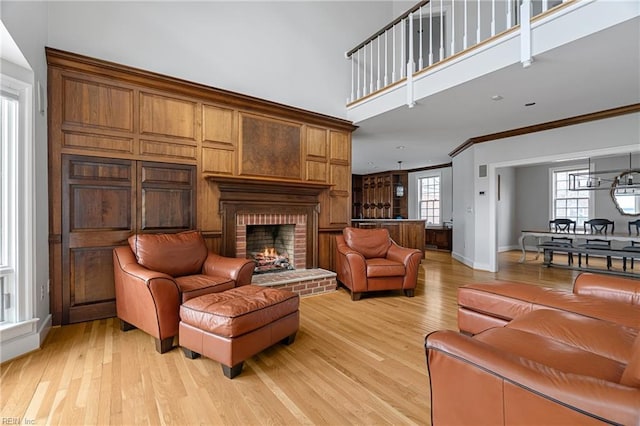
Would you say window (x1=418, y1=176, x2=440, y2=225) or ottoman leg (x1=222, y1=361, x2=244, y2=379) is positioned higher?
window (x1=418, y1=176, x2=440, y2=225)

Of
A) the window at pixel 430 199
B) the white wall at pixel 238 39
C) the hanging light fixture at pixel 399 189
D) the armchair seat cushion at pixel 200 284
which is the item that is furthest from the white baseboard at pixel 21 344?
the window at pixel 430 199

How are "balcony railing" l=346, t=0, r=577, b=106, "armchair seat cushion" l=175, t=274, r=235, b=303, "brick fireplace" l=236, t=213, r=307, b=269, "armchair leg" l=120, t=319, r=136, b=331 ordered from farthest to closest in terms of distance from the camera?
"balcony railing" l=346, t=0, r=577, b=106 → "brick fireplace" l=236, t=213, r=307, b=269 → "armchair leg" l=120, t=319, r=136, b=331 → "armchair seat cushion" l=175, t=274, r=235, b=303

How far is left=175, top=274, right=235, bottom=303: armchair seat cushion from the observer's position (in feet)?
8.20

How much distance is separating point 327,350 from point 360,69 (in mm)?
4637

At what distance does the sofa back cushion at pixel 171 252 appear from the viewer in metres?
2.84

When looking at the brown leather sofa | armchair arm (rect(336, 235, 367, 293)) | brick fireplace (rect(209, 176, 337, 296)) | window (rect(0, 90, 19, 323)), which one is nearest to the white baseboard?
window (rect(0, 90, 19, 323))

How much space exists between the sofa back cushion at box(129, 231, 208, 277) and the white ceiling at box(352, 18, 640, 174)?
10.4 feet

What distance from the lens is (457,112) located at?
14.5ft

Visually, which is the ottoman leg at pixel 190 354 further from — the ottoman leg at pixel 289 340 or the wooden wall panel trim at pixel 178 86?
the wooden wall panel trim at pixel 178 86

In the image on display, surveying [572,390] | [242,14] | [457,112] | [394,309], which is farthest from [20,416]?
[457,112]

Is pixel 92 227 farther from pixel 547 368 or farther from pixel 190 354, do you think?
pixel 547 368

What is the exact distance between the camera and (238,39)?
414 cm

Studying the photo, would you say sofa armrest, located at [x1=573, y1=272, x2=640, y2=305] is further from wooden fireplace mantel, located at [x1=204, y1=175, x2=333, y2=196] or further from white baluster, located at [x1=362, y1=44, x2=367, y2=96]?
white baluster, located at [x1=362, y1=44, x2=367, y2=96]

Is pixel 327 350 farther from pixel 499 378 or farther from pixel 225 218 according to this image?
pixel 225 218
